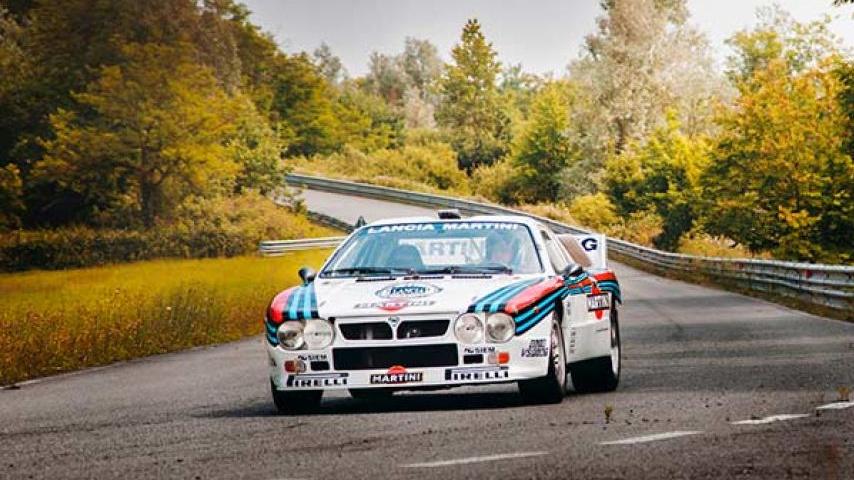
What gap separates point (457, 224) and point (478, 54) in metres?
120

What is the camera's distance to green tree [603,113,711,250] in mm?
78750

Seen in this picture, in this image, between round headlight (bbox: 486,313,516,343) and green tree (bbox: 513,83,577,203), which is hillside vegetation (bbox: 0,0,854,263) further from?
round headlight (bbox: 486,313,516,343)

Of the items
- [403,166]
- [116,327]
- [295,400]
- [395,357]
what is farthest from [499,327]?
[403,166]

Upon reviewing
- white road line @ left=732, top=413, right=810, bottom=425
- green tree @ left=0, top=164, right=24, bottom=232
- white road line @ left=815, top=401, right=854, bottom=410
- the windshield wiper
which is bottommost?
green tree @ left=0, top=164, right=24, bottom=232

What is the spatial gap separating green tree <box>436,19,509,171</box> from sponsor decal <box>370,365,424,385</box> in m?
109

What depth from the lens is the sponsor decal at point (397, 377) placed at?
1133 centimetres

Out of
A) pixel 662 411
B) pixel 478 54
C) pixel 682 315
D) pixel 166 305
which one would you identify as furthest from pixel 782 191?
pixel 478 54

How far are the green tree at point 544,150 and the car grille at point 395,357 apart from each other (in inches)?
3763

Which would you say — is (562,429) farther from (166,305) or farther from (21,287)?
(21,287)

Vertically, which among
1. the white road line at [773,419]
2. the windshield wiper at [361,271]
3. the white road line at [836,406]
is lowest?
the white road line at [836,406]

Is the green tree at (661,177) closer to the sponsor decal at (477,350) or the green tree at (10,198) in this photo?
the green tree at (10,198)

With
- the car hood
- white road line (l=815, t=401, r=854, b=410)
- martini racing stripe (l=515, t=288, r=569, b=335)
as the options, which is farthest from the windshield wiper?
white road line (l=815, t=401, r=854, b=410)

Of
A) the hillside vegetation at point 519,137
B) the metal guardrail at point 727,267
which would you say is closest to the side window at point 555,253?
the metal guardrail at point 727,267

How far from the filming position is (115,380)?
55.3 ft
